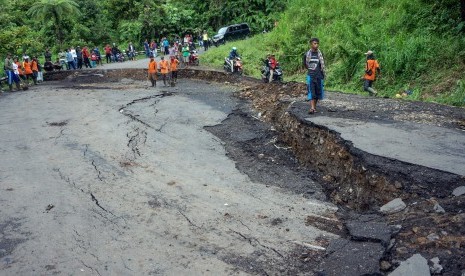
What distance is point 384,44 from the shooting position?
51.4 ft

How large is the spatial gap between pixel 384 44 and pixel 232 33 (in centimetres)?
1608

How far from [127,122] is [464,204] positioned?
889cm

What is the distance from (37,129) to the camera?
11.1m

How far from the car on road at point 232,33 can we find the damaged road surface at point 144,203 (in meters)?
19.0

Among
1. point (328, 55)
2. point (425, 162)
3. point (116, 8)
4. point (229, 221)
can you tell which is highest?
point (116, 8)

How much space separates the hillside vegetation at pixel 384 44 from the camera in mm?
13383

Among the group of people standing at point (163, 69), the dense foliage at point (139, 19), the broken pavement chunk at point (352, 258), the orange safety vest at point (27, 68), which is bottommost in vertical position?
the broken pavement chunk at point (352, 258)

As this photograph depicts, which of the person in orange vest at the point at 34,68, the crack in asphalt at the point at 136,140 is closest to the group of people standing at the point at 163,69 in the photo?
the person in orange vest at the point at 34,68

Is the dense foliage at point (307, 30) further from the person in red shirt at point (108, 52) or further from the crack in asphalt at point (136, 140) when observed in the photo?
the crack in asphalt at point (136, 140)

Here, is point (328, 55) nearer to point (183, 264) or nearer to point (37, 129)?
point (37, 129)

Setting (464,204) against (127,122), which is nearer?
Answer: (464,204)

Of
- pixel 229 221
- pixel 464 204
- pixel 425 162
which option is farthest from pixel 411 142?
pixel 229 221

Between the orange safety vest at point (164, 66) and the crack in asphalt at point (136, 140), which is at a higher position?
the orange safety vest at point (164, 66)

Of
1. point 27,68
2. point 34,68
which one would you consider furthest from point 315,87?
point 34,68
